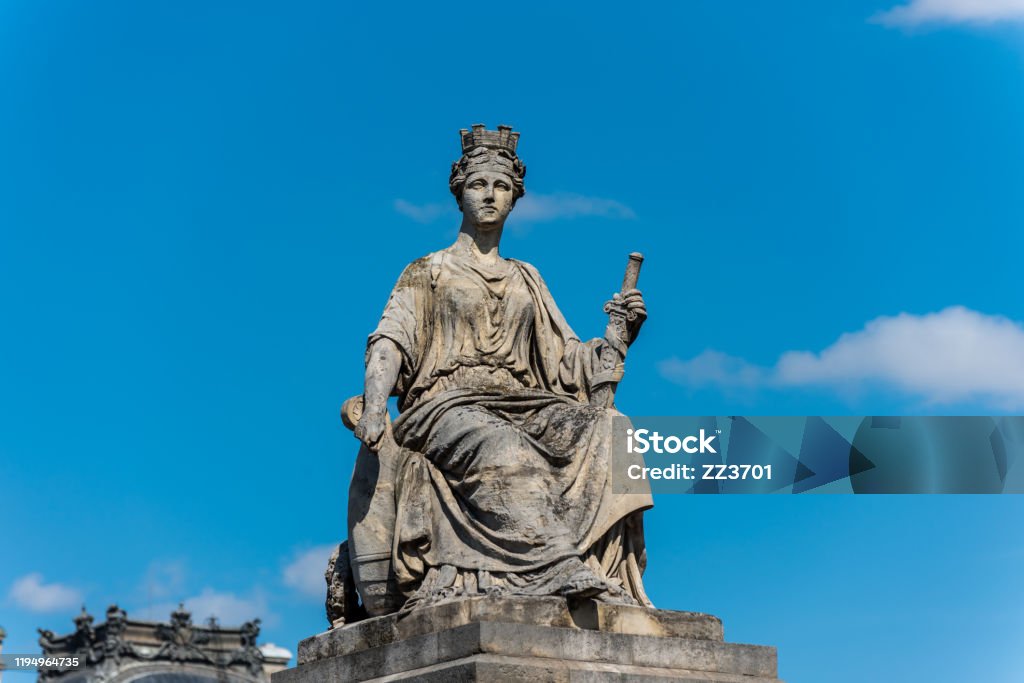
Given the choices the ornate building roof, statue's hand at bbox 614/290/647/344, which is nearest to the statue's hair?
statue's hand at bbox 614/290/647/344

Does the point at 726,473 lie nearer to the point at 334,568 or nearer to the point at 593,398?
the point at 593,398

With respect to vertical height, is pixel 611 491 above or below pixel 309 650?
above

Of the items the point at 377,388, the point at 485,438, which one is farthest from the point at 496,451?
the point at 377,388

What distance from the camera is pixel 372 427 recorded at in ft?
50.6

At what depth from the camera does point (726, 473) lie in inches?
659

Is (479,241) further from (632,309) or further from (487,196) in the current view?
(632,309)

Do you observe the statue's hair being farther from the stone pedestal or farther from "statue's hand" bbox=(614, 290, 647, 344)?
the stone pedestal

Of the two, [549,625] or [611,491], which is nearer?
[549,625]

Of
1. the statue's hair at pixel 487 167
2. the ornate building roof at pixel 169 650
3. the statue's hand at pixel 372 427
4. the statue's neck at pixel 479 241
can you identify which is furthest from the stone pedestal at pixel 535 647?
the ornate building roof at pixel 169 650

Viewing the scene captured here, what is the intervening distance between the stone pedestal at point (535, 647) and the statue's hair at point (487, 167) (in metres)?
3.87

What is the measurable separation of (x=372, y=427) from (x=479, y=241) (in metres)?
2.20

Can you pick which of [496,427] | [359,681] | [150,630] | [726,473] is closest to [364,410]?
[496,427]

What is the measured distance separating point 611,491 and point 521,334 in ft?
6.01

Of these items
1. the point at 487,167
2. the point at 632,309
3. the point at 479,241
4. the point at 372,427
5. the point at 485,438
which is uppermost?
the point at 487,167
